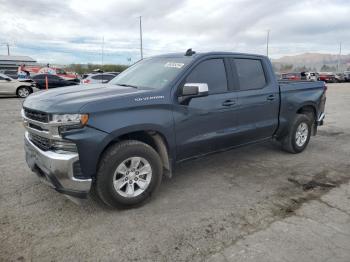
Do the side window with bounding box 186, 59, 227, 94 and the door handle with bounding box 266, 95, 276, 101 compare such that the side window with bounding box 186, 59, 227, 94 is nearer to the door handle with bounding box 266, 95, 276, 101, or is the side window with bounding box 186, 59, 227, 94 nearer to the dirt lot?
the door handle with bounding box 266, 95, 276, 101

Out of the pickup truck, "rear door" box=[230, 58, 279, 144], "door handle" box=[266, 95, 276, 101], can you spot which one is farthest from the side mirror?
"door handle" box=[266, 95, 276, 101]

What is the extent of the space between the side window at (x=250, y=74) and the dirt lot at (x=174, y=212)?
1.36m

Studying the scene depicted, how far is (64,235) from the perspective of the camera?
3.17 m

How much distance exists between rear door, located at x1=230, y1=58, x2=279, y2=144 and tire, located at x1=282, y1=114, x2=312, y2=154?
57 centimetres

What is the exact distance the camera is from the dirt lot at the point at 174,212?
294cm

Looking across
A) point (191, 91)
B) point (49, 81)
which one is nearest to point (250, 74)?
point (191, 91)

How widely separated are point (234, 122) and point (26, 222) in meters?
Answer: 3.04

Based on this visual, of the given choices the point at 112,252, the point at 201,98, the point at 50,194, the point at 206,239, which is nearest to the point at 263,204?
the point at 206,239

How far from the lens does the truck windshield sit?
4.18m

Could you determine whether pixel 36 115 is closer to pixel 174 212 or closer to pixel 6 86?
pixel 174 212

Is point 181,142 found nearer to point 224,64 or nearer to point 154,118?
point 154,118

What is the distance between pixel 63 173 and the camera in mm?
3252

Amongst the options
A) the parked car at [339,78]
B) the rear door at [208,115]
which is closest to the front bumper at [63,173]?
the rear door at [208,115]

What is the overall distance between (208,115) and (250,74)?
1329 mm
